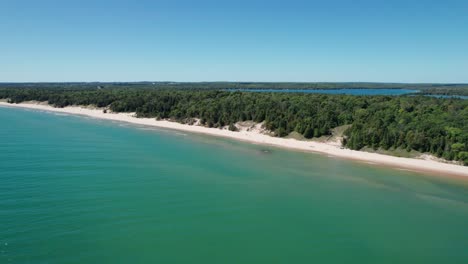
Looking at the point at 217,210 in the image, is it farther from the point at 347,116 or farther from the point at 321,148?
the point at 347,116

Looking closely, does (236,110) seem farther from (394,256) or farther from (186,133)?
(394,256)

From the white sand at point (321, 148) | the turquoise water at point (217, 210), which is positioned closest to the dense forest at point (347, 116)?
the white sand at point (321, 148)

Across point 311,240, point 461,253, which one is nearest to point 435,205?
point 461,253

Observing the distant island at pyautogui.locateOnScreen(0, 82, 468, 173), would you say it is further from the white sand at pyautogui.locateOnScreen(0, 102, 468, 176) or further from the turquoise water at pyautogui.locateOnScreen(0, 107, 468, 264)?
the turquoise water at pyautogui.locateOnScreen(0, 107, 468, 264)

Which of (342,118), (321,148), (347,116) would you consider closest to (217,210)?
(321,148)

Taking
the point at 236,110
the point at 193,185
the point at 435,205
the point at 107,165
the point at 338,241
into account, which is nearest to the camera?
the point at 338,241

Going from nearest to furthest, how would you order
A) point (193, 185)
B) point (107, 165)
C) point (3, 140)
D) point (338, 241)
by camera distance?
point (338, 241), point (193, 185), point (107, 165), point (3, 140)
